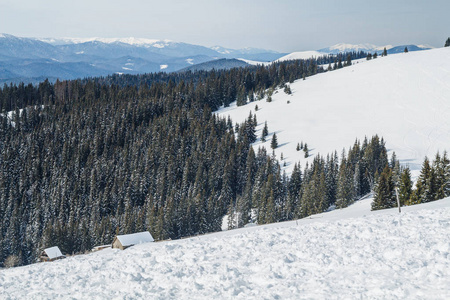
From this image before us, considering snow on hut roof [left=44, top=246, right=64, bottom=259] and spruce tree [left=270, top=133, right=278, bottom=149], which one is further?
spruce tree [left=270, top=133, right=278, bottom=149]

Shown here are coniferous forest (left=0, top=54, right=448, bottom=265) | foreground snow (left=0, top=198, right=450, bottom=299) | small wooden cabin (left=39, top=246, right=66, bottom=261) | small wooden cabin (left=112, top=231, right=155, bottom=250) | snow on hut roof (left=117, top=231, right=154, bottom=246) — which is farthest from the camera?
coniferous forest (left=0, top=54, right=448, bottom=265)

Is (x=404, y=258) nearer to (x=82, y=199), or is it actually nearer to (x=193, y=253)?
(x=193, y=253)

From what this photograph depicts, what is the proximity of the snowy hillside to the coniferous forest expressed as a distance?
9.20 meters

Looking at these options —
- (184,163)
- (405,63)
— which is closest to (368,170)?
(184,163)

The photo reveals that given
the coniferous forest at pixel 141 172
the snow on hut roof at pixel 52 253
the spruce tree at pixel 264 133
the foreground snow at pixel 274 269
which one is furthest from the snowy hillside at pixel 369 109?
the foreground snow at pixel 274 269

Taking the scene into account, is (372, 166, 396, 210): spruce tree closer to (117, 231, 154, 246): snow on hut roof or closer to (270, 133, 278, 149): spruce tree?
(117, 231, 154, 246): snow on hut roof

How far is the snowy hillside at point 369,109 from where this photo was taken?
109 m

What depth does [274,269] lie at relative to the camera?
15203mm

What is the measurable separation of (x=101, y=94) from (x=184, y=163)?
3044 inches

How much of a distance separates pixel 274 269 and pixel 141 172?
3785 inches

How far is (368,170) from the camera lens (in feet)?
285

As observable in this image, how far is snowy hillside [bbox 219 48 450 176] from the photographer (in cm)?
10894

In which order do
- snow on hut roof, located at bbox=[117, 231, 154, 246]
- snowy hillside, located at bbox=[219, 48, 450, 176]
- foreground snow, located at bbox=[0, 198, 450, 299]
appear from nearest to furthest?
foreground snow, located at bbox=[0, 198, 450, 299] < snow on hut roof, located at bbox=[117, 231, 154, 246] < snowy hillside, located at bbox=[219, 48, 450, 176]

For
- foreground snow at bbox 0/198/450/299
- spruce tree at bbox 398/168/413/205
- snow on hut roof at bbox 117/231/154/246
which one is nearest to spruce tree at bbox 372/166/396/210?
spruce tree at bbox 398/168/413/205
